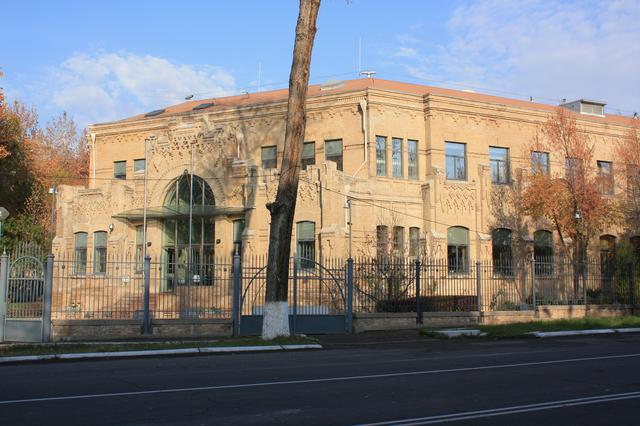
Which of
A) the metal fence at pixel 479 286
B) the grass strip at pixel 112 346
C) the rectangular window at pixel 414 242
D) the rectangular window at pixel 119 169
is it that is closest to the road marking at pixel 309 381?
the grass strip at pixel 112 346

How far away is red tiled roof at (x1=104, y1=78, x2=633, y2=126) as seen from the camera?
34.5 m

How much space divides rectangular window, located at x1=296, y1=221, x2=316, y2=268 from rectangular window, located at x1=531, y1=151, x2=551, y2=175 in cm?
1143

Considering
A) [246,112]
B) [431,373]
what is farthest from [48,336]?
[246,112]

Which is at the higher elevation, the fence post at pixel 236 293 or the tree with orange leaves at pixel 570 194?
the tree with orange leaves at pixel 570 194

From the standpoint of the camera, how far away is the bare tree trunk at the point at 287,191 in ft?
57.6

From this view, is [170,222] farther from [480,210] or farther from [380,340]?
[380,340]

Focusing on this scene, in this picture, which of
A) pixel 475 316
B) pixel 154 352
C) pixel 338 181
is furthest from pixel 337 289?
pixel 154 352

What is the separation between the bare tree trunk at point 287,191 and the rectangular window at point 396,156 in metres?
14.3

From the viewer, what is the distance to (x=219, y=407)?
26.8 ft

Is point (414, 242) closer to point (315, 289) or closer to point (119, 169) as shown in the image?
point (315, 289)

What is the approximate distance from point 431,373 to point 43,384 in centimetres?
620

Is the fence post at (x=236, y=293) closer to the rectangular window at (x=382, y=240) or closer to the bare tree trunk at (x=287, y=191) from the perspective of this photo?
the bare tree trunk at (x=287, y=191)

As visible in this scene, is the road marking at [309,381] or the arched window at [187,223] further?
the arched window at [187,223]

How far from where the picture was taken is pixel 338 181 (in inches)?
1145
